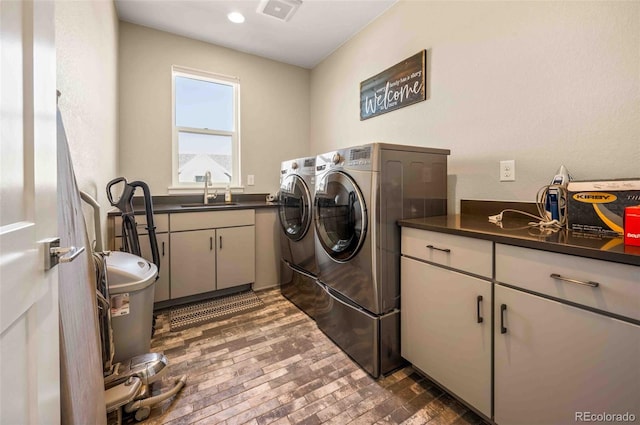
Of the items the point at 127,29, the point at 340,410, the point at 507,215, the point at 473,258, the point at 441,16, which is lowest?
the point at 340,410

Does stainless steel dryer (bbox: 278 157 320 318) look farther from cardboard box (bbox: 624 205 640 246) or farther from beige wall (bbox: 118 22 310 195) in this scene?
cardboard box (bbox: 624 205 640 246)

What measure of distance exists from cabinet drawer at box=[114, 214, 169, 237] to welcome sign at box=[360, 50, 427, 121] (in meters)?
2.01

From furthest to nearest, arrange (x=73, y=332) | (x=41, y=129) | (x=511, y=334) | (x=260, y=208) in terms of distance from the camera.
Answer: (x=260, y=208), (x=511, y=334), (x=73, y=332), (x=41, y=129)

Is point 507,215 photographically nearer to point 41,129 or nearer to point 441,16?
point 441,16

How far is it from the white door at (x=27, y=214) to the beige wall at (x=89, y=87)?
0.72 m

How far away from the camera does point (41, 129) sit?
0.64m

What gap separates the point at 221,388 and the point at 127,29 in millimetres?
3091

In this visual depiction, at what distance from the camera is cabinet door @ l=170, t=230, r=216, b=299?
2.38m

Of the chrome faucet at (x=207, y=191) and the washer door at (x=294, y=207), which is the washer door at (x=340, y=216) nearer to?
the washer door at (x=294, y=207)

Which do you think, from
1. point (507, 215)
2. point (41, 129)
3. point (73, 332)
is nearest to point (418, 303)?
point (507, 215)

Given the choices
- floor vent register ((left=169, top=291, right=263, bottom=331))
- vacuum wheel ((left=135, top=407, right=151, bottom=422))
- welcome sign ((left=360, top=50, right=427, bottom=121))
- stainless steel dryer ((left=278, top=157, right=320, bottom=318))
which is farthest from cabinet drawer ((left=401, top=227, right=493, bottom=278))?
floor vent register ((left=169, top=291, right=263, bottom=331))

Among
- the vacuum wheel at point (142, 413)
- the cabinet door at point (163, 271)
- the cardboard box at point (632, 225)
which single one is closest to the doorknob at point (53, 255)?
the vacuum wheel at point (142, 413)

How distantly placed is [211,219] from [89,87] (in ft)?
4.08

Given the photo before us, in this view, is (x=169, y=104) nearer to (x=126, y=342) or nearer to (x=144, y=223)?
(x=144, y=223)
